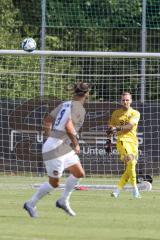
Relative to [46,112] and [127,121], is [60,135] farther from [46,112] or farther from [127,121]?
[46,112]

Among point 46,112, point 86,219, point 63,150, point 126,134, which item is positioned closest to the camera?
point 86,219

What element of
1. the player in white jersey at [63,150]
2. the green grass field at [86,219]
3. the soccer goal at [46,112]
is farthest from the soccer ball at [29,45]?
the player in white jersey at [63,150]

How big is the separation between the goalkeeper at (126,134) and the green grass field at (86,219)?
0.49 m

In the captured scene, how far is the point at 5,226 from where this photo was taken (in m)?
12.9

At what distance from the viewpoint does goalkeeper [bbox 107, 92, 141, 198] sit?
62.6 feet

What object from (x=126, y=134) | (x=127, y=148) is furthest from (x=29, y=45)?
(x=127, y=148)

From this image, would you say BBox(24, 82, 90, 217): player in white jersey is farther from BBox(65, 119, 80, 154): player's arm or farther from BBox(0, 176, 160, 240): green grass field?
BBox(0, 176, 160, 240): green grass field

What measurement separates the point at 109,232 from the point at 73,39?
1881 cm

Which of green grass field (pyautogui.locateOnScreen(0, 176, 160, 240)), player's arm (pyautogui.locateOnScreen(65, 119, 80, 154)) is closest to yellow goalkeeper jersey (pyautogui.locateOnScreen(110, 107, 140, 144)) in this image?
green grass field (pyautogui.locateOnScreen(0, 176, 160, 240))

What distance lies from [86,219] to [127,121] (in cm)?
593

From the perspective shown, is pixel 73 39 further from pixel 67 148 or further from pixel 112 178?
pixel 67 148

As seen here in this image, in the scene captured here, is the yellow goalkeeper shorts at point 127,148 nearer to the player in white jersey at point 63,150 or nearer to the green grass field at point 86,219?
the green grass field at point 86,219

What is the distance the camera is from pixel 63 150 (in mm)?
14352

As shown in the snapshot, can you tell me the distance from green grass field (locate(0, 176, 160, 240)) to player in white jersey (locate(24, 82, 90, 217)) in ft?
0.98
